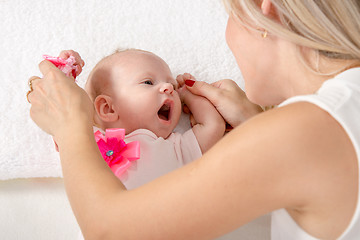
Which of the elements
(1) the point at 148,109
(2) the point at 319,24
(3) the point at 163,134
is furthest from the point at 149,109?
(2) the point at 319,24

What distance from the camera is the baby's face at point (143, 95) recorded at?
144 cm

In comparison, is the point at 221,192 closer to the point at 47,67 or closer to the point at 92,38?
the point at 47,67

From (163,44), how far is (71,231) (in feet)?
2.67

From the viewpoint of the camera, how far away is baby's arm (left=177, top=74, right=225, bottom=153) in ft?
4.81

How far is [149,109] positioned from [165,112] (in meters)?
0.11

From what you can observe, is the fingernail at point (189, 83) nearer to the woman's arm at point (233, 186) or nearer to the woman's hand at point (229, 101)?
the woman's hand at point (229, 101)

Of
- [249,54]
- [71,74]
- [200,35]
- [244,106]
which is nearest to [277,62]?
[249,54]

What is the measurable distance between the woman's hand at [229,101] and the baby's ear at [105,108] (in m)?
0.30

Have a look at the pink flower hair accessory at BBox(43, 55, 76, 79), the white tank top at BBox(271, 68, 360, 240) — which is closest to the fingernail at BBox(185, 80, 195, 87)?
the pink flower hair accessory at BBox(43, 55, 76, 79)

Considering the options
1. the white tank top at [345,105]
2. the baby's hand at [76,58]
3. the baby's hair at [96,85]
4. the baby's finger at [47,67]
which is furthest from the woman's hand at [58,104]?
the white tank top at [345,105]

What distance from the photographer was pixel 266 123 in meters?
0.76

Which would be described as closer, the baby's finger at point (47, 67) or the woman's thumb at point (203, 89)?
the baby's finger at point (47, 67)

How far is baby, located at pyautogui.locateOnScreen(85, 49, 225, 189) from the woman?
41 centimetres

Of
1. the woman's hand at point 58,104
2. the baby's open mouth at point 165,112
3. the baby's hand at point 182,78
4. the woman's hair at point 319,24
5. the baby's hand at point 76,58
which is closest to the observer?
the woman's hair at point 319,24
